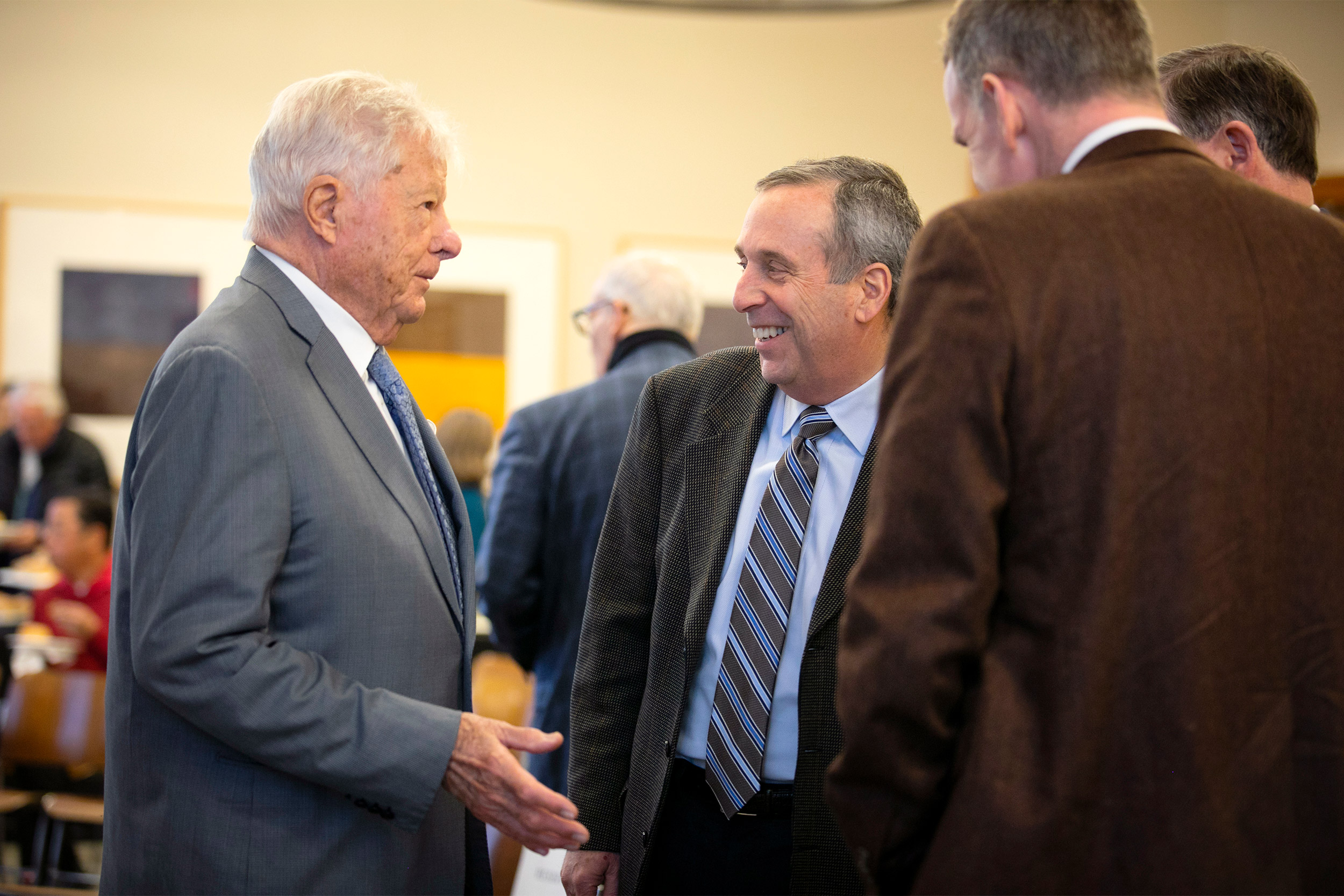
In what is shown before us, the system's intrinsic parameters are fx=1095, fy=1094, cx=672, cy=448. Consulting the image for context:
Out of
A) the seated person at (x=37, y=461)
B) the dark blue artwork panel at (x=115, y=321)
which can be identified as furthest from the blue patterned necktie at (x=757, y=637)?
the seated person at (x=37, y=461)

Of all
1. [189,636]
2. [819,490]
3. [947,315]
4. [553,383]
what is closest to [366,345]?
[189,636]

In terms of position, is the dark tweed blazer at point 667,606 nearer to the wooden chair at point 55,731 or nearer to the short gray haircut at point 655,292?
the short gray haircut at point 655,292

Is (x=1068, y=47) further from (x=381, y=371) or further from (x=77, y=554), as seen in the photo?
(x=77, y=554)

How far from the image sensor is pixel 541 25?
18.4 ft

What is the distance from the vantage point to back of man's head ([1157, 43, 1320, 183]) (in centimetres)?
161

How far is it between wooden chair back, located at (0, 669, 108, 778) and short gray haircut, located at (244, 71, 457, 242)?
2632mm

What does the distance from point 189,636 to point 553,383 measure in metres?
4.48

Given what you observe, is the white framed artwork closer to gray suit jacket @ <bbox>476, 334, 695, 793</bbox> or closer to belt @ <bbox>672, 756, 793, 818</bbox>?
gray suit jacket @ <bbox>476, 334, 695, 793</bbox>

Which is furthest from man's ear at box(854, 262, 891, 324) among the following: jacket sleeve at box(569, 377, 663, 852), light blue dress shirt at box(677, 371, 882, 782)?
jacket sleeve at box(569, 377, 663, 852)

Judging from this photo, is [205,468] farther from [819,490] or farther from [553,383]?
[553,383]

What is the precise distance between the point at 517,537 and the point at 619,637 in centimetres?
106

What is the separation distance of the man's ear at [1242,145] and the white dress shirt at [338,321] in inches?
50.9

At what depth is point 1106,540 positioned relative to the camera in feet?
3.29

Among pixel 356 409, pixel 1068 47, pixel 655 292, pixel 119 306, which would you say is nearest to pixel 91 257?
pixel 119 306
